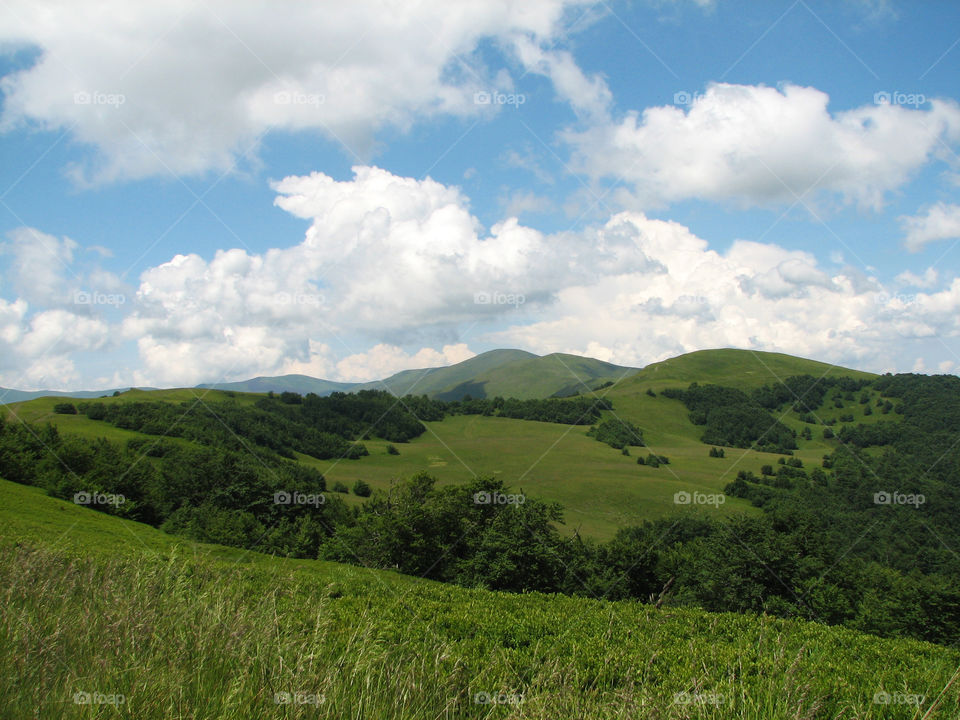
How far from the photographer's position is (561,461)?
397 ft

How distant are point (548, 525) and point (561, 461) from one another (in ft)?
239

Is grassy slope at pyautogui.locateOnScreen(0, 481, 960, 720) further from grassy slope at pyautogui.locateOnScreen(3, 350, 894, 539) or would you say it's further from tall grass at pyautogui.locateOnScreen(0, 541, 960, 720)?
grassy slope at pyautogui.locateOnScreen(3, 350, 894, 539)

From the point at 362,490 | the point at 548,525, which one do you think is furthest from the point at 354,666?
the point at 362,490

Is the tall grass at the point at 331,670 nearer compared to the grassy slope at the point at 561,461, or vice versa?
the tall grass at the point at 331,670

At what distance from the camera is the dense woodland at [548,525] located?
136ft

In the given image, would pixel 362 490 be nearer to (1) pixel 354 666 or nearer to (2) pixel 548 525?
(2) pixel 548 525

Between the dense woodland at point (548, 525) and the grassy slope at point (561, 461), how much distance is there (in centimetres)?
779

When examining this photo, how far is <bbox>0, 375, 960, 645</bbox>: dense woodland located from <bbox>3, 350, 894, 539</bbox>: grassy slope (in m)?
7.79

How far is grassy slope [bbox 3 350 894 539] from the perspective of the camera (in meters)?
93.9

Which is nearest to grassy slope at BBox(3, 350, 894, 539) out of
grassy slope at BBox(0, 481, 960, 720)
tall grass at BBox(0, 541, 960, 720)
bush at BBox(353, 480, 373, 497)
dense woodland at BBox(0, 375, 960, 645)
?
bush at BBox(353, 480, 373, 497)

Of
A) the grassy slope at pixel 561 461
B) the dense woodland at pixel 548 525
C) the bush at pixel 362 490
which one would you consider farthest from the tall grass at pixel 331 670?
the bush at pixel 362 490

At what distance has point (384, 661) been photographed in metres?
4.37

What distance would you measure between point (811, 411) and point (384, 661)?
743ft

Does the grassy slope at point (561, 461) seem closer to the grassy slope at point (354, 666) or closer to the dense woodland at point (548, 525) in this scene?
the dense woodland at point (548, 525)
